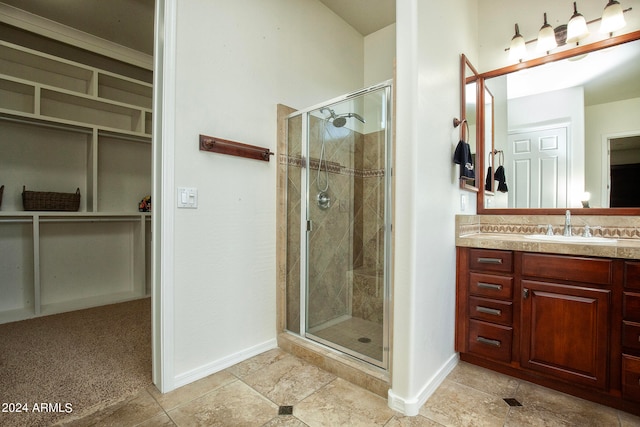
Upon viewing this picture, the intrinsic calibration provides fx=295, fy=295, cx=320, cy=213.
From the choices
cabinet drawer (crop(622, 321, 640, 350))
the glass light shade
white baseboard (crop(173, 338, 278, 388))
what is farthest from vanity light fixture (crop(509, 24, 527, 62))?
white baseboard (crop(173, 338, 278, 388))

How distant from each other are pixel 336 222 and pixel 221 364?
4.27 ft

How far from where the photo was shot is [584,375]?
1.56m

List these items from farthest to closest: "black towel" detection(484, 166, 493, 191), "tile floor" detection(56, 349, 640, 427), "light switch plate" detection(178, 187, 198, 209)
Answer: "black towel" detection(484, 166, 493, 191), "light switch plate" detection(178, 187, 198, 209), "tile floor" detection(56, 349, 640, 427)

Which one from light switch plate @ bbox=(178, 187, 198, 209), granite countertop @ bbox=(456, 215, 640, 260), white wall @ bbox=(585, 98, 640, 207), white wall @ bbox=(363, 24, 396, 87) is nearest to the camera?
granite countertop @ bbox=(456, 215, 640, 260)

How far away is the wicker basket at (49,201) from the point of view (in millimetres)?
2711

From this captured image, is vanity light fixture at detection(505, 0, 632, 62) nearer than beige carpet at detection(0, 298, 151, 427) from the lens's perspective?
No

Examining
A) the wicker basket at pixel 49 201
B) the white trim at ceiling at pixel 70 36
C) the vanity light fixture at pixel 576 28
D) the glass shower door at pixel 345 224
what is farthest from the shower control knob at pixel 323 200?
the white trim at ceiling at pixel 70 36

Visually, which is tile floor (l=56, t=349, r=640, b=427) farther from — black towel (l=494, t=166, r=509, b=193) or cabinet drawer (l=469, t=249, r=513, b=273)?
black towel (l=494, t=166, r=509, b=193)

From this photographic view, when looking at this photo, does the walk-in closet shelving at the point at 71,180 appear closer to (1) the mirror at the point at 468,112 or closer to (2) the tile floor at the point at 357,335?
(2) the tile floor at the point at 357,335

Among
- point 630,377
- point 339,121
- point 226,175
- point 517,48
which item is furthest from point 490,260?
point 226,175

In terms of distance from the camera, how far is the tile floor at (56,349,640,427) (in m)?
1.40

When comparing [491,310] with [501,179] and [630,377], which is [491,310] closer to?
[630,377]

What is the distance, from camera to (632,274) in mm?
1450

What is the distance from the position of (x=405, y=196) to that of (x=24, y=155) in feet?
11.7
